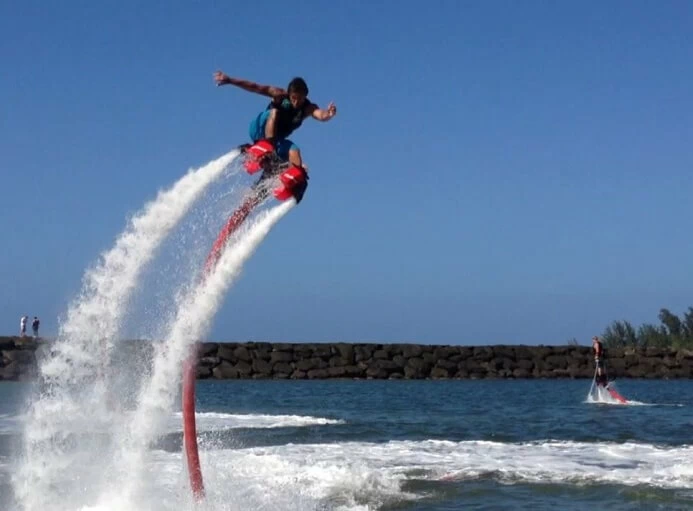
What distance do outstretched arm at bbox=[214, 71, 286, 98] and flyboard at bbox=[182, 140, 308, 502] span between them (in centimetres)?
41

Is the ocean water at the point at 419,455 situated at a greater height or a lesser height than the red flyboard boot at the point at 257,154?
lesser

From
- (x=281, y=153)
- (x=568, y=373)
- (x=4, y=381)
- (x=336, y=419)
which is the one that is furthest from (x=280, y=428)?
(x=568, y=373)

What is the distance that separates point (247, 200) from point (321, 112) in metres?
1.01

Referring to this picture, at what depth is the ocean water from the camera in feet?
43.4

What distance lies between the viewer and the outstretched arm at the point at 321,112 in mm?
8883

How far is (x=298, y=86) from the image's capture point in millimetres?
9031

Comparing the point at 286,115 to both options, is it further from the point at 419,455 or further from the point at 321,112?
the point at 419,455

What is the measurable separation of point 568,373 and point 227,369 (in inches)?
607

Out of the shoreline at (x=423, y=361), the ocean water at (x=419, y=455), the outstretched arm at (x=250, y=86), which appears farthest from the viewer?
the shoreline at (x=423, y=361)

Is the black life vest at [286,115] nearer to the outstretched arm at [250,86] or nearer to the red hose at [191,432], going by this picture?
the outstretched arm at [250,86]

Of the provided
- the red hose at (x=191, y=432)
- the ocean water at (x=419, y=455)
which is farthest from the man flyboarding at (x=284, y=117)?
the ocean water at (x=419, y=455)

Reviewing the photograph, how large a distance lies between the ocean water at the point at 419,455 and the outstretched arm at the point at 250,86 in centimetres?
329

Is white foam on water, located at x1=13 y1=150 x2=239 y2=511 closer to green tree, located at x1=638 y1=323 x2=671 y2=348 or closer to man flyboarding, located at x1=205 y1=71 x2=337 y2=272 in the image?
man flyboarding, located at x1=205 y1=71 x2=337 y2=272

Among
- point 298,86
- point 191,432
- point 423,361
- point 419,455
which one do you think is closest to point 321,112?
point 298,86
